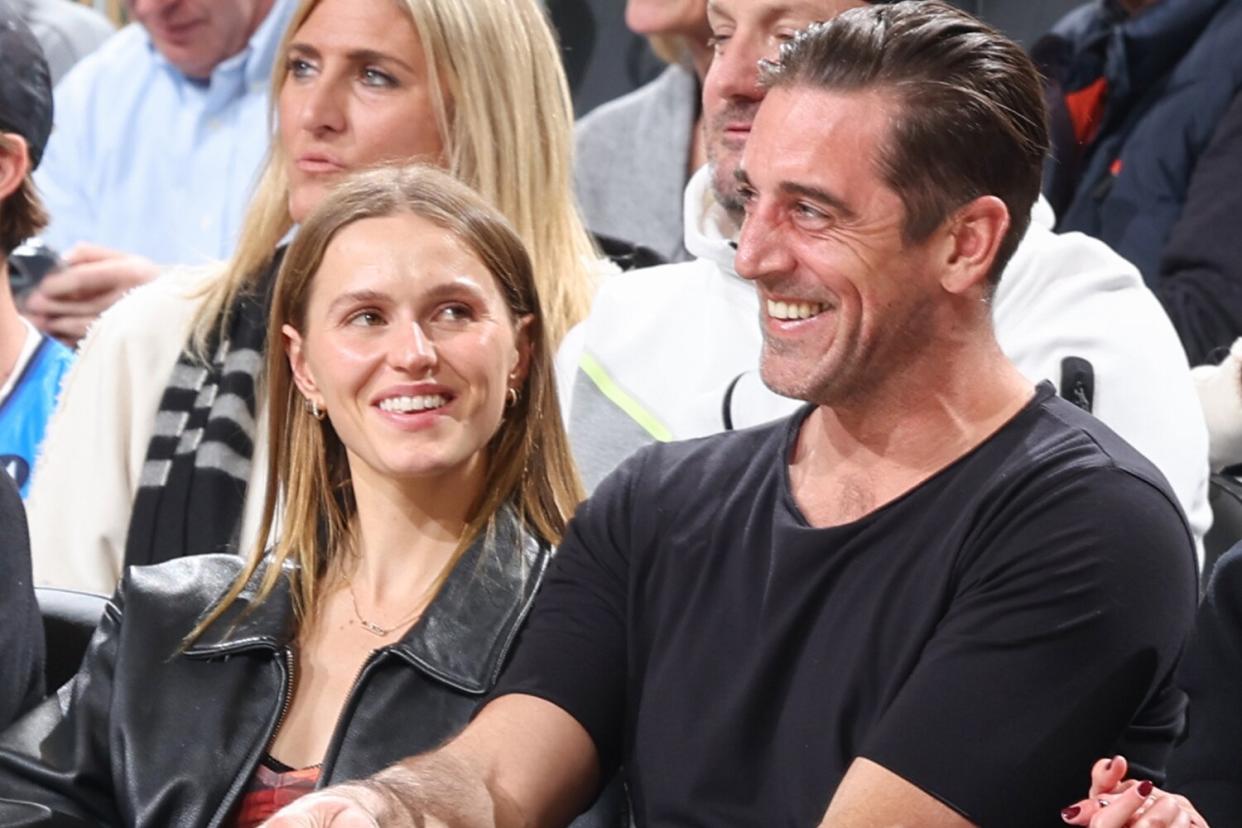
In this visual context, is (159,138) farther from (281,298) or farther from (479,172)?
(281,298)

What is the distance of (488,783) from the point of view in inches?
72.4

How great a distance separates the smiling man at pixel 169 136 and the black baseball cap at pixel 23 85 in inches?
31.3

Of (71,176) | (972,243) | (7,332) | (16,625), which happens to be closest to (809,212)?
(972,243)

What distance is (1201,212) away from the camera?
9.77 feet

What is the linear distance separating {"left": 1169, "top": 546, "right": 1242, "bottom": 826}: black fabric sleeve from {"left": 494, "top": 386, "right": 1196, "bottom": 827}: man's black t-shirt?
275mm

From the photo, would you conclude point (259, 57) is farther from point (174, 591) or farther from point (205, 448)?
point (174, 591)

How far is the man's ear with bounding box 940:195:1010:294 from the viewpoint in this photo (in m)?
1.88

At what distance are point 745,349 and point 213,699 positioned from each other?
0.74 meters

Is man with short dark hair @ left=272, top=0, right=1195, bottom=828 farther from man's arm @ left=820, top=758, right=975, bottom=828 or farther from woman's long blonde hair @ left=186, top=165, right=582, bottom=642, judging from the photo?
woman's long blonde hair @ left=186, top=165, right=582, bottom=642

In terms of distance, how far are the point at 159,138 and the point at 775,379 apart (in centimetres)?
220

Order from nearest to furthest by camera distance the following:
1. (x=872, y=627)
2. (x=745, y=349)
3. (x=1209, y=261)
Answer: (x=872, y=627) < (x=745, y=349) < (x=1209, y=261)

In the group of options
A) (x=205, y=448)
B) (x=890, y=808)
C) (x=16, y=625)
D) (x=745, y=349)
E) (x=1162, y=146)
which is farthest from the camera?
(x=1162, y=146)

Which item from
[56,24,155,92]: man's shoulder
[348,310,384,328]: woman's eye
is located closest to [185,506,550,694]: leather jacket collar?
[348,310,384,328]: woman's eye

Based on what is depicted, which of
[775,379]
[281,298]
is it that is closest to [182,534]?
[281,298]
